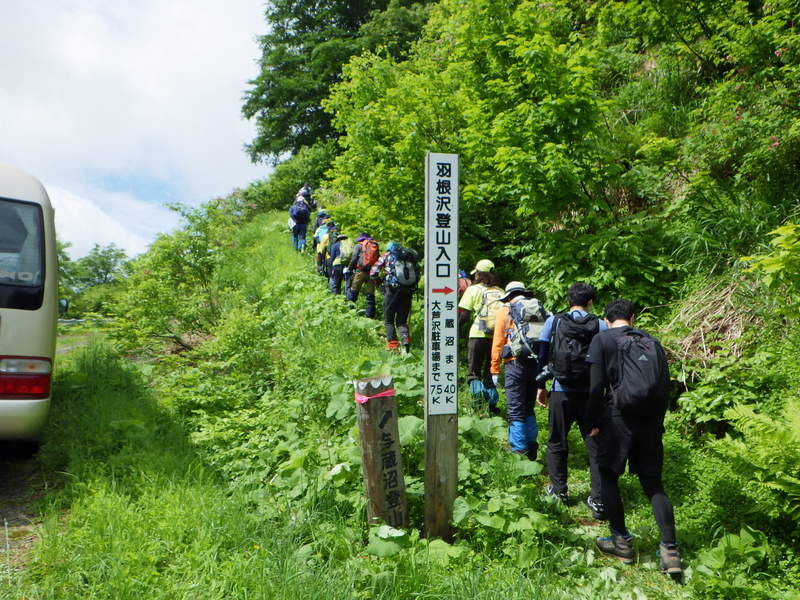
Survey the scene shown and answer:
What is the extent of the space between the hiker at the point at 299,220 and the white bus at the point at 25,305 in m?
10.0

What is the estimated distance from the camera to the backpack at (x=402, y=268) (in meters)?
7.54

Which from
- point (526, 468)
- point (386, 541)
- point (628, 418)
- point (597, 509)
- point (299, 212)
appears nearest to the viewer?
point (386, 541)

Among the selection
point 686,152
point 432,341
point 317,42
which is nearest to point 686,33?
point 686,152

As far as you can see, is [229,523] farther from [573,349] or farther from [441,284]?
[573,349]

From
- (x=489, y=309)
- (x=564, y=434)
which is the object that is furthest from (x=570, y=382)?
(x=489, y=309)

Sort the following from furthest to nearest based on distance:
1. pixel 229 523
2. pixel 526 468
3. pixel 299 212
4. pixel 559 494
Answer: pixel 299 212
pixel 559 494
pixel 526 468
pixel 229 523

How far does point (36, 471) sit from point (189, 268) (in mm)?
5605

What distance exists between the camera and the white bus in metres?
4.00

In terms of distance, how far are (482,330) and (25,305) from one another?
452 centimetres

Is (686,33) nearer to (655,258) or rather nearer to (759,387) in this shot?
(655,258)

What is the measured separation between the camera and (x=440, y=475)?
11.9 ft

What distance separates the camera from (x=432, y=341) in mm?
3752

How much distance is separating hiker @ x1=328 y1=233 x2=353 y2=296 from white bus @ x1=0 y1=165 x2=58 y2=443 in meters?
5.71

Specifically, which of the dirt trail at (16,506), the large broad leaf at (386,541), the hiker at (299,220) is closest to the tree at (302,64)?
the hiker at (299,220)
